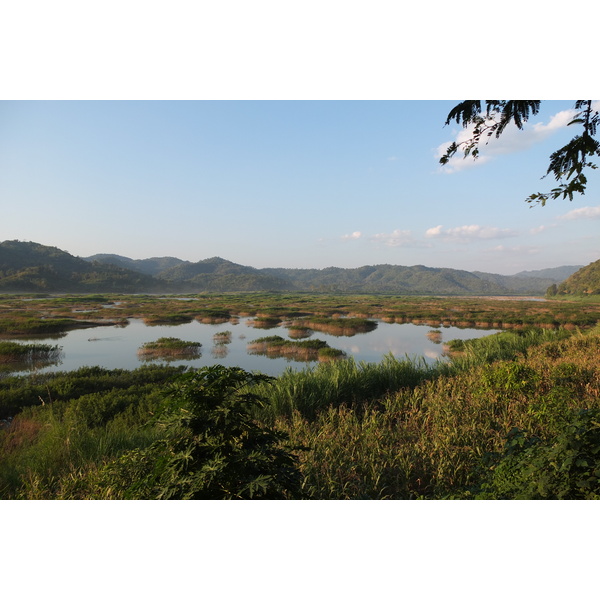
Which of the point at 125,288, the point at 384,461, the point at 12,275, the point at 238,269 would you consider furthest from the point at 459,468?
the point at 238,269

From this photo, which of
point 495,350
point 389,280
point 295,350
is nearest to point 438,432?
point 495,350

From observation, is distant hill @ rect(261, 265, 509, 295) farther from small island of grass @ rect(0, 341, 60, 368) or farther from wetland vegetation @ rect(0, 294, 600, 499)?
wetland vegetation @ rect(0, 294, 600, 499)

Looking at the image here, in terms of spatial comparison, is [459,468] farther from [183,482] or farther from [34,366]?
[34,366]

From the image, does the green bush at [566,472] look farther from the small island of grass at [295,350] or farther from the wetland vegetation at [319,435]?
the small island of grass at [295,350]

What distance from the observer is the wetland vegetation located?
6.71 ft

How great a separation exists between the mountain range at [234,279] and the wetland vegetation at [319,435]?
63170 mm

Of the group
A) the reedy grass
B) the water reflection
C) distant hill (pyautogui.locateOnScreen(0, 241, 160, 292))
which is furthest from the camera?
distant hill (pyautogui.locateOnScreen(0, 241, 160, 292))

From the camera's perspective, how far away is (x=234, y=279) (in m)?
137

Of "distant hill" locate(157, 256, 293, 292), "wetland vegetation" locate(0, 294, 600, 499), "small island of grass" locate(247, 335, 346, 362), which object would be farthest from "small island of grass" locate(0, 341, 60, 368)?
"distant hill" locate(157, 256, 293, 292)

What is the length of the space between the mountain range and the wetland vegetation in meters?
63.2

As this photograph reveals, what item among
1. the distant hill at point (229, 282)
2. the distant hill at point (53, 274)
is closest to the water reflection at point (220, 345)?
the distant hill at point (53, 274)

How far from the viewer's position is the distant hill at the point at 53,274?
55631 mm

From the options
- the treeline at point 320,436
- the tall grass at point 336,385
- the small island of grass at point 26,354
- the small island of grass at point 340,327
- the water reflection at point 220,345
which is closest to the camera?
the treeline at point 320,436

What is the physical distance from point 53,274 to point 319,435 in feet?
255
